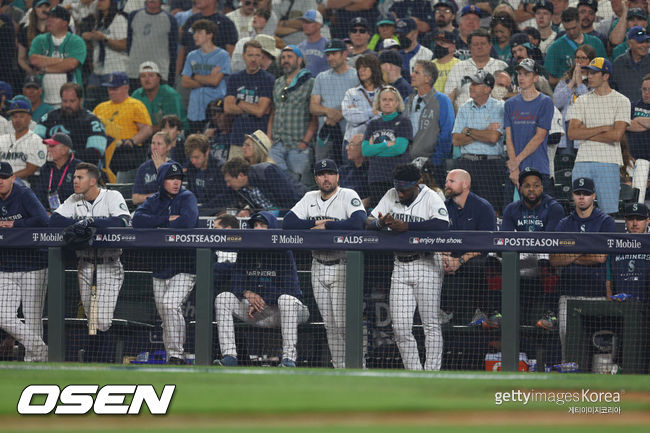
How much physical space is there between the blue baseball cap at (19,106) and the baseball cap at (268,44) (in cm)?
287

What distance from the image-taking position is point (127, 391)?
6.25 m

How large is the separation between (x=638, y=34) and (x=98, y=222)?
619cm

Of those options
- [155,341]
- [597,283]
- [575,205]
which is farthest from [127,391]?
[575,205]

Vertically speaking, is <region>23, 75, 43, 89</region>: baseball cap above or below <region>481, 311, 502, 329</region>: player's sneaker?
above

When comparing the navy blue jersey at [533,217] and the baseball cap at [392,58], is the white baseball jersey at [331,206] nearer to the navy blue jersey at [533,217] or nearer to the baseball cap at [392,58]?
the navy blue jersey at [533,217]

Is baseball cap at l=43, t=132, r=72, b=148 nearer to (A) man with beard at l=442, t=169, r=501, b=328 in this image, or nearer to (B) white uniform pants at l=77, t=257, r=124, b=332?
(B) white uniform pants at l=77, t=257, r=124, b=332

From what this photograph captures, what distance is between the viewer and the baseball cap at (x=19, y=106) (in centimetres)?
1274

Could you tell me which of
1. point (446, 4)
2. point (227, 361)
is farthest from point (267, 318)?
point (446, 4)

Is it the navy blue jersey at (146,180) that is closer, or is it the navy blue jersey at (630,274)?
the navy blue jersey at (630,274)

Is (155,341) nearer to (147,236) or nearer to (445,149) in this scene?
(147,236)

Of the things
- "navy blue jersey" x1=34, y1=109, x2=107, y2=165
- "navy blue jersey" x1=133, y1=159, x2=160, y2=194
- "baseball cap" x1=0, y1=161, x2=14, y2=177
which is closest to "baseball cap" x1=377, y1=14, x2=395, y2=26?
"navy blue jersey" x1=133, y1=159, x2=160, y2=194

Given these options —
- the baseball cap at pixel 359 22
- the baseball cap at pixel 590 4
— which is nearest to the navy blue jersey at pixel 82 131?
the baseball cap at pixel 359 22

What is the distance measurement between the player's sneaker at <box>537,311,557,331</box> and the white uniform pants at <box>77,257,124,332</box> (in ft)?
12.2

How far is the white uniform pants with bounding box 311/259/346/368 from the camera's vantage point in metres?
9.09
